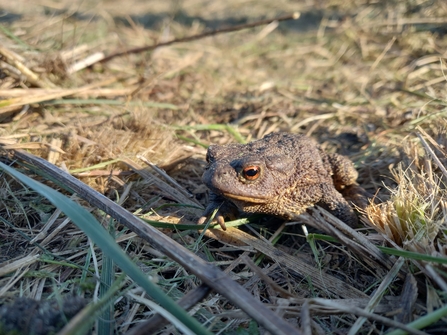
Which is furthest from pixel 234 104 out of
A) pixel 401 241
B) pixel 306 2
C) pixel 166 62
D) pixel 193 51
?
pixel 306 2

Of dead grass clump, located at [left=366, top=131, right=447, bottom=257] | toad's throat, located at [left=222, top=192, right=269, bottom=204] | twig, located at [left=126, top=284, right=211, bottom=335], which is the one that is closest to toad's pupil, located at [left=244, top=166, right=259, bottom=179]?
toad's throat, located at [left=222, top=192, right=269, bottom=204]

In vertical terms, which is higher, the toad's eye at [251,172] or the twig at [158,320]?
the toad's eye at [251,172]

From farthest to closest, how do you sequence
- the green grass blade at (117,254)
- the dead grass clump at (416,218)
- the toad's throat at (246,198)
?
the toad's throat at (246,198)
the dead grass clump at (416,218)
the green grass blade at (117,254)

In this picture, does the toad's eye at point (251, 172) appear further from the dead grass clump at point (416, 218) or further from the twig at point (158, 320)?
the twig at point (158, 320)

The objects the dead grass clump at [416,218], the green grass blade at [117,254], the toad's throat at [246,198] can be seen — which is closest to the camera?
the green grass blade at [117,254]

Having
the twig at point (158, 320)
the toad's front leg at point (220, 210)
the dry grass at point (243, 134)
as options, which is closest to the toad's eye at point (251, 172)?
the toad's front leg at point (220, 210)

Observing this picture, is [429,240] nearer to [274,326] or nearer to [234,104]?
[274,326]

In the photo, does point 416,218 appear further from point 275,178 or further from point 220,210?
point 220,210
